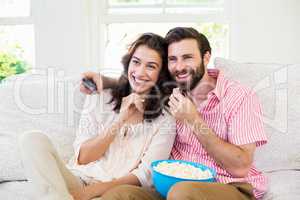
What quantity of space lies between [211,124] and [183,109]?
0.18m

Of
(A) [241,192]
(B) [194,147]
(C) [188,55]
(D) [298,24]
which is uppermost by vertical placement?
(D) [298,24]

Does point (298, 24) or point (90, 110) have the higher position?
point (298, 24)

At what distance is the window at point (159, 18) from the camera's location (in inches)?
105

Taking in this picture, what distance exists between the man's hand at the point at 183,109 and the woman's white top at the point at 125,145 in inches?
6.3

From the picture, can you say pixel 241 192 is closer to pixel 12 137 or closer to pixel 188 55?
pixel 188 55

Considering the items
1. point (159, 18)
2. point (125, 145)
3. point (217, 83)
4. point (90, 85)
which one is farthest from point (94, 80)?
point (159, 18)

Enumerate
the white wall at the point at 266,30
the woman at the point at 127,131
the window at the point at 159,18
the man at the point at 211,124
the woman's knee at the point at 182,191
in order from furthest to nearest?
the window at the point at 159,18, the white wall at the point at 266,30, the woman at the point at 127,131, the man at the point at 211,124, the woman's knee at the point at 182,191

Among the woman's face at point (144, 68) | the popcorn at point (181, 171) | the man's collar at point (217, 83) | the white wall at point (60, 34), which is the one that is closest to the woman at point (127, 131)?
the woman's face at point (144, 68)

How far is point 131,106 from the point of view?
66.9 inches

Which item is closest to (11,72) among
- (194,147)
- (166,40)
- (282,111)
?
(166,40)

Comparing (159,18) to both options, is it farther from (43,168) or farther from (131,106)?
(43,168)

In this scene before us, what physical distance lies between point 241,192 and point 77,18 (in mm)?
1662

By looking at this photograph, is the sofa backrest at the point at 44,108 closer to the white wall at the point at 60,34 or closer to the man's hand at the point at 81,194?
the man's hand at the point at 81,194

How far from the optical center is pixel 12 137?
73.2 inches
